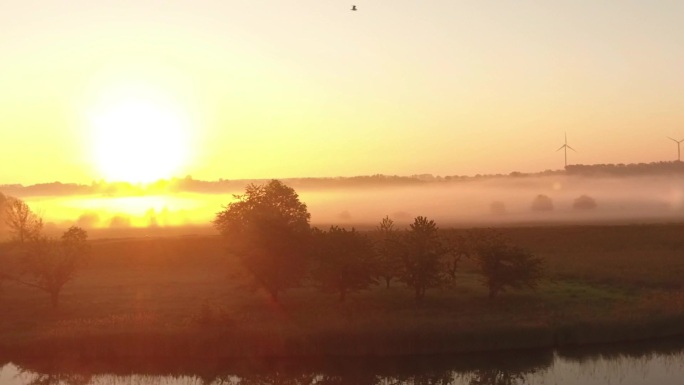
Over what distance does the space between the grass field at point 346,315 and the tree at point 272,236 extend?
8.49 ft

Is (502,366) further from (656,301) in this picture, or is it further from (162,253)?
(162,253)

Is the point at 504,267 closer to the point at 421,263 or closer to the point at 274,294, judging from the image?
the point at 421,263

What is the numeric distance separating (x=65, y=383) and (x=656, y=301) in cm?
4227

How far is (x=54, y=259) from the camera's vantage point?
214 ft

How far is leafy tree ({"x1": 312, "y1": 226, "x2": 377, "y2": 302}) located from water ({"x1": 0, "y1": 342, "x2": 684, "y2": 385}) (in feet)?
49.7

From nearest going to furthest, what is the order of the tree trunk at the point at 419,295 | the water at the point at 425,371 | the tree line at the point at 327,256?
1. the water at the point at 425,371
2. the tree trunk at the point at 419,295
3. the tree line at the point at 327,256

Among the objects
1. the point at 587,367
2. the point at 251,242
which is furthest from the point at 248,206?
the point at 587,367

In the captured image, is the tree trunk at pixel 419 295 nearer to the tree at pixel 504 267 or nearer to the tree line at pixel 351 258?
the tree line at pixel 351 258

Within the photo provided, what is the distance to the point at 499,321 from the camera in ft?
164

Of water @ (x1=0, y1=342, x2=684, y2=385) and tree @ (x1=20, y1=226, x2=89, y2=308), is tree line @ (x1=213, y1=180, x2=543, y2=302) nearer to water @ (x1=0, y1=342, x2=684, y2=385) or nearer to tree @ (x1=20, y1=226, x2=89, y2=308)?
tree @ (x1=20, y1=226, x2=89, y2=308)

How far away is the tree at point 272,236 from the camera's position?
6109 cm

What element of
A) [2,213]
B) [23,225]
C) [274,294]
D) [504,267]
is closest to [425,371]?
[504,267]

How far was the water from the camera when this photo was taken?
40094 mm

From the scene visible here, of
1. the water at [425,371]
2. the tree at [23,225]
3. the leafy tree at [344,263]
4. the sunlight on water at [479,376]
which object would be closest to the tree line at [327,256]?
the leafy tree at [344,263]
